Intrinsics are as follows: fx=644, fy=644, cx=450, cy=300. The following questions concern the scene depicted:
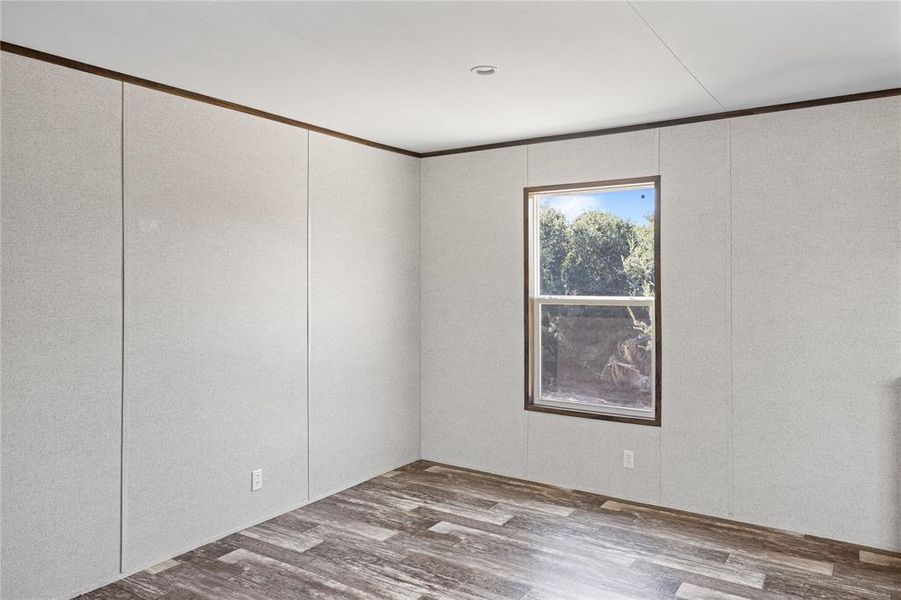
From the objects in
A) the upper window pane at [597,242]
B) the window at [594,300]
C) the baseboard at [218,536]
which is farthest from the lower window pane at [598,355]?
the baseboard at [218,536]

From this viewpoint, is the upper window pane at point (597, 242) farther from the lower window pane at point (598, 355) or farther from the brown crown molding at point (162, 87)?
the brown crown molding at point (162, 87)

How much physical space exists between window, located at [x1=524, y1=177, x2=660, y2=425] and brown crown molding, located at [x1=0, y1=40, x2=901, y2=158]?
339 mm

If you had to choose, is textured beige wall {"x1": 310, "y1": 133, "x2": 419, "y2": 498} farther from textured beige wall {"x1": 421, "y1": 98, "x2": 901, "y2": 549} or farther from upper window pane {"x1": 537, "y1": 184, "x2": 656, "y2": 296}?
upper window pane {"x1": 537, "y1": 184, "x2": 656, "y2": 296}

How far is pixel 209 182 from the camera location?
11.5 feet

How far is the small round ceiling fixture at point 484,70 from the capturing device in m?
2.95

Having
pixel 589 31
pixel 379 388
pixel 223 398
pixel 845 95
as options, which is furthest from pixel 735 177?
pixel 223 398

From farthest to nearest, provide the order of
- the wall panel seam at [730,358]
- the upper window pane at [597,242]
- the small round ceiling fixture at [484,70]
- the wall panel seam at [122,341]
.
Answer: the upper window pane at [597,242], the wall panel seam at [730,358], the wall panel seam at [122,341], the small round ceiling fixture at [484,70]

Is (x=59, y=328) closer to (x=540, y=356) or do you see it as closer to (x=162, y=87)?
(x=162, y=87)

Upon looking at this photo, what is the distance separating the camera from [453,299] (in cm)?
492

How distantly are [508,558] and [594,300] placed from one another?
71.8 inches

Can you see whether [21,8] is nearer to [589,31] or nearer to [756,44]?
[589,31]

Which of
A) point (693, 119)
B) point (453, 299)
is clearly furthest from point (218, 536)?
point (693, 119)

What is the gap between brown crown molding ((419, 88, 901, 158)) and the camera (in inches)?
135

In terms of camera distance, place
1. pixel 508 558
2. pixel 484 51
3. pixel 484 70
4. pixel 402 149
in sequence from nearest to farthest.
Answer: pixel 484 51 < pixel 484 70 < pixel 508 558 < pixel 402 149
